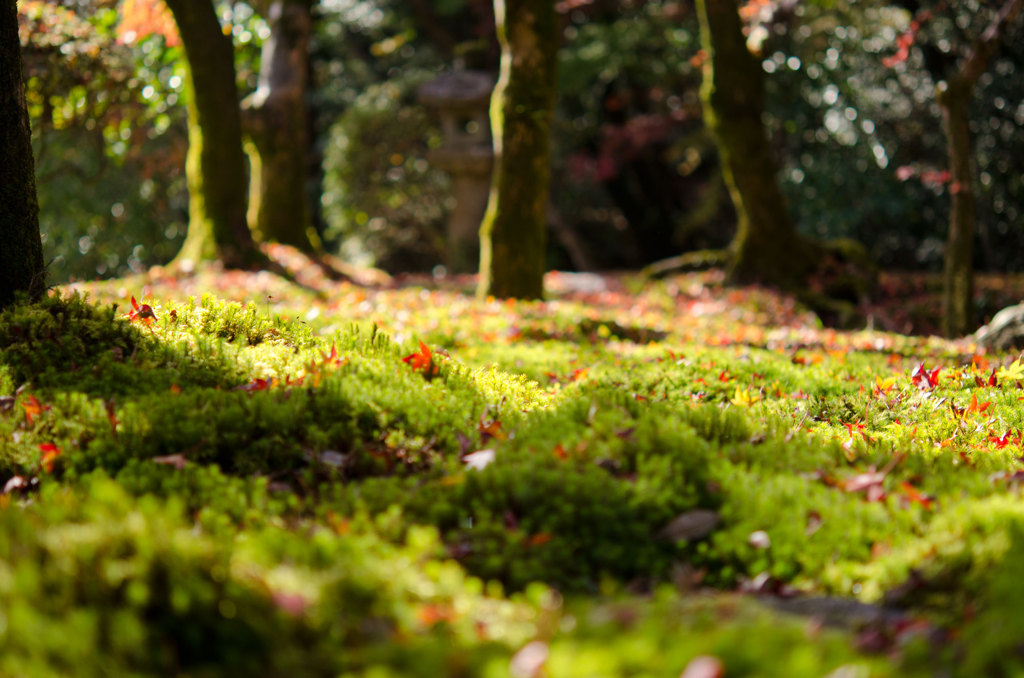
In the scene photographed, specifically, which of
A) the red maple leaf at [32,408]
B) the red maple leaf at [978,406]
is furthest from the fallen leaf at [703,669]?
the red maple leaf at [978,406]

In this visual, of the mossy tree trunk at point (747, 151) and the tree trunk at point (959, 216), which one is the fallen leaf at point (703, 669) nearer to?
the tree trunk at point (959, 216)

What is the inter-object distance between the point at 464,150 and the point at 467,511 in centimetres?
1676

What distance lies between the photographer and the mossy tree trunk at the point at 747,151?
498 inches

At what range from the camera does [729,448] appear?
3.59m

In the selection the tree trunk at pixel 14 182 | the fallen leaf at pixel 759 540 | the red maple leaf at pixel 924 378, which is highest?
the tree trunk at pixel 14 182

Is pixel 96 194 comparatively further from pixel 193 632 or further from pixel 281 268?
pixel 193 632

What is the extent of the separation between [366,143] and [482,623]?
68.0 ft

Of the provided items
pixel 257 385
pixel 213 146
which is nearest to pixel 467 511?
pixel 257 385

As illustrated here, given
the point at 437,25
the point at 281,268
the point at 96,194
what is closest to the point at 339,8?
the point at 437,25

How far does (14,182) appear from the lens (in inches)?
173

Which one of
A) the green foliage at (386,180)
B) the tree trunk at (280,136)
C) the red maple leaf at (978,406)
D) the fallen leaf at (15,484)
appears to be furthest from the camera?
the green foliage at (386,180)

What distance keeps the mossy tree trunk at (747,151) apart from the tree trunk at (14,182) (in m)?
10.6

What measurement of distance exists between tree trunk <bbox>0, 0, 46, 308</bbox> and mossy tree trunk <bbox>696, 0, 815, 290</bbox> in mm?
10622

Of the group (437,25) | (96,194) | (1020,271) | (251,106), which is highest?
(437,25)
